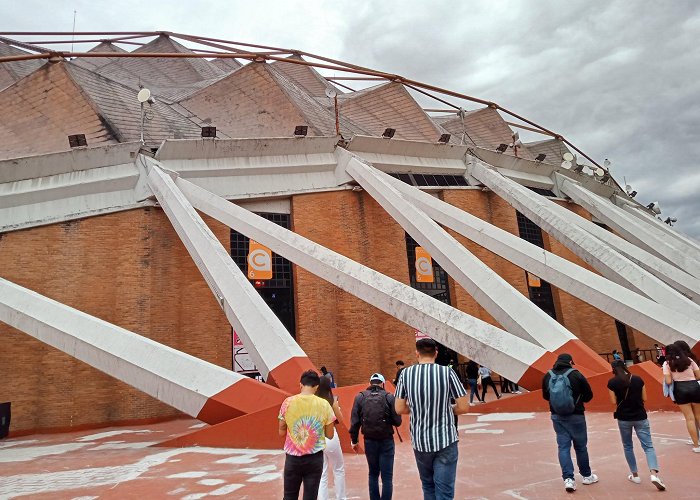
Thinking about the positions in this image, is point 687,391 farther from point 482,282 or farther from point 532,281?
point 532,281

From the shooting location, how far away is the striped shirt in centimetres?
271

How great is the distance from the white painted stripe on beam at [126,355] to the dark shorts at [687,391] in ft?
17.4

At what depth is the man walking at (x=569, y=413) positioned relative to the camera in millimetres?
3895

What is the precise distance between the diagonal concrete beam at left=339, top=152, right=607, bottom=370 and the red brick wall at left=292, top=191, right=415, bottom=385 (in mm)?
2276

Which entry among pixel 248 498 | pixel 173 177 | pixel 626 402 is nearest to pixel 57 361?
pixel 173 177

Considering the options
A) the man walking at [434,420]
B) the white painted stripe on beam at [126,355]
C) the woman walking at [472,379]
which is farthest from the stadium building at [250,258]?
the man walking at [434,420]

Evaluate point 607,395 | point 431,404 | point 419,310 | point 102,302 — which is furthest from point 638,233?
point 102,302

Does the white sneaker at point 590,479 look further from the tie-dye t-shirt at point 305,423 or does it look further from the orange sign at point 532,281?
the orange sign at point 532,281

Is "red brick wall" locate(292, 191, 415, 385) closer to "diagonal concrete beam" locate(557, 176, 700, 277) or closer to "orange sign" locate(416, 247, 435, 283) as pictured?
"orange sign" locate(416, 247, 435, 283)

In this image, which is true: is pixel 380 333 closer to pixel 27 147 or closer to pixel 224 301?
pixel 224 301

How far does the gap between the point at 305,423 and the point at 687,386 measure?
4318 millimetres

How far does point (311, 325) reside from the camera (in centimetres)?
1311

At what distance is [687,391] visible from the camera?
493cm

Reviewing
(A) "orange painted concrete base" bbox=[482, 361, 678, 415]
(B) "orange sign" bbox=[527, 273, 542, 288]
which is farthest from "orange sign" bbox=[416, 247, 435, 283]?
(A) "orange painted concrete base" bbox=[482, 361, 678, 415]
